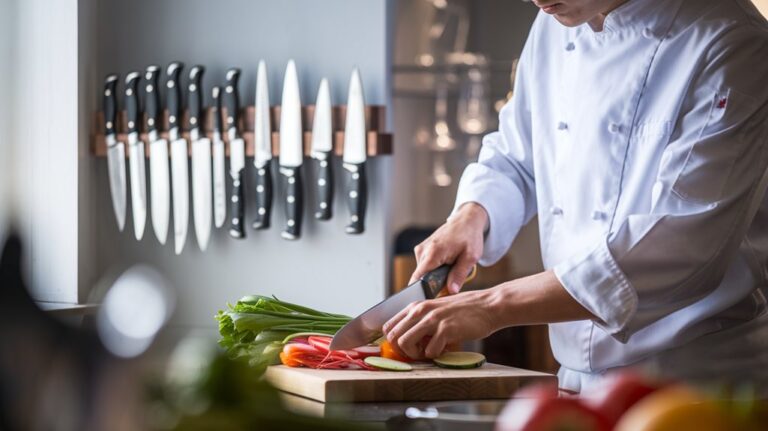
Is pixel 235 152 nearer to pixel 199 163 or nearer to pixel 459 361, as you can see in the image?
pixel 199 163

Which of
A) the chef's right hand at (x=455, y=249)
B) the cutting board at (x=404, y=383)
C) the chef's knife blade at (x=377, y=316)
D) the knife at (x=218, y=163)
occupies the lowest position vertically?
the cutting board at (x=404, y=383)

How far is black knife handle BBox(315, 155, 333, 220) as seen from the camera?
114 inches

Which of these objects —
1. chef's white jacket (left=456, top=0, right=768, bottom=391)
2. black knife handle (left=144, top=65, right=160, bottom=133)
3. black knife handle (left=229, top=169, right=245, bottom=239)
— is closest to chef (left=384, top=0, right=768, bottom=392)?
chef's white jacket (left=456, top=0, right=768, bottom=391)

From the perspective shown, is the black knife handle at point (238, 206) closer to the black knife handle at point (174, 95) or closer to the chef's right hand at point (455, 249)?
the black knife handle at point (174, 95)

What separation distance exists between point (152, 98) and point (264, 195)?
0.47m

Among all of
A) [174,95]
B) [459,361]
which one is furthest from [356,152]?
[459,361]

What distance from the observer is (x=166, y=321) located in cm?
52

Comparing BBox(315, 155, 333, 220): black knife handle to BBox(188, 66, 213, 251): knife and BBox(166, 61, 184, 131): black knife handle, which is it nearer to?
BBox(188, 66, 213, 251): knife

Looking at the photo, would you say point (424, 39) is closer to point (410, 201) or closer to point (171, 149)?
point (410, 201)

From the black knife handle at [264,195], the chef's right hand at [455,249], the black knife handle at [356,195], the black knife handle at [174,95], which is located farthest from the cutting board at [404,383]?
the black knife handle at [174,95]

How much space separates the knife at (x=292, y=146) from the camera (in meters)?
2.93

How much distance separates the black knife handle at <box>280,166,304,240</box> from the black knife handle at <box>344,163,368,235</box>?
14 centimetres

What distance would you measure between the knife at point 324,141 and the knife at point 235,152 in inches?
9.6

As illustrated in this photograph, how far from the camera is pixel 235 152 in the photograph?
3020mm
